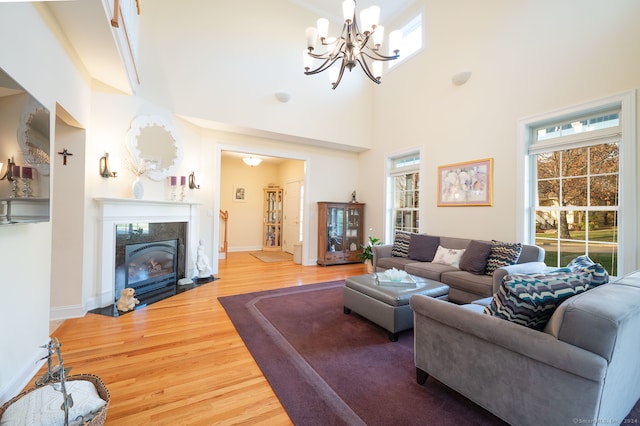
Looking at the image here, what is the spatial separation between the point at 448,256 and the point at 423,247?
1.59 ft

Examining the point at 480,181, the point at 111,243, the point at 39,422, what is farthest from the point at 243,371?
the point at 480,181

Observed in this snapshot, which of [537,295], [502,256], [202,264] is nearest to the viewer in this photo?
[537,295]

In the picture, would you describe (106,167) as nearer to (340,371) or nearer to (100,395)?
(100,395)

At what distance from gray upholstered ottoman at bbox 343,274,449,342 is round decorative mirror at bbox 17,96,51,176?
9.05ft

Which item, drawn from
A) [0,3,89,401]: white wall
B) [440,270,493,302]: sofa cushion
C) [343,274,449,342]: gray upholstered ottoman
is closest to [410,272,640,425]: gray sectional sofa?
[343,274,449,342]: gray upholstered ottoman

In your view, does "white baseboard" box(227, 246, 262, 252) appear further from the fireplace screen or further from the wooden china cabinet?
the fireplace screen

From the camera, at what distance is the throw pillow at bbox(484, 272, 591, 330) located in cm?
134

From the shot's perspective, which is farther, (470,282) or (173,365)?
(470,282)

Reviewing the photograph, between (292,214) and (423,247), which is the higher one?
(292,214)

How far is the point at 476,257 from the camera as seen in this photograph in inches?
134

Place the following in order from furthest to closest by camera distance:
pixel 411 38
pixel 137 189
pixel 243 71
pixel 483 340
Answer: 1. pixel 411 38
2. pixel 243 71
3. pixel 137 189
4. pixel 483 340

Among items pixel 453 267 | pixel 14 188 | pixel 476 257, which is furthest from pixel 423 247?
pixel 14 188

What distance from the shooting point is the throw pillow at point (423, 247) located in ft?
13.8

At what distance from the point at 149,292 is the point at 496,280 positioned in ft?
14.3
